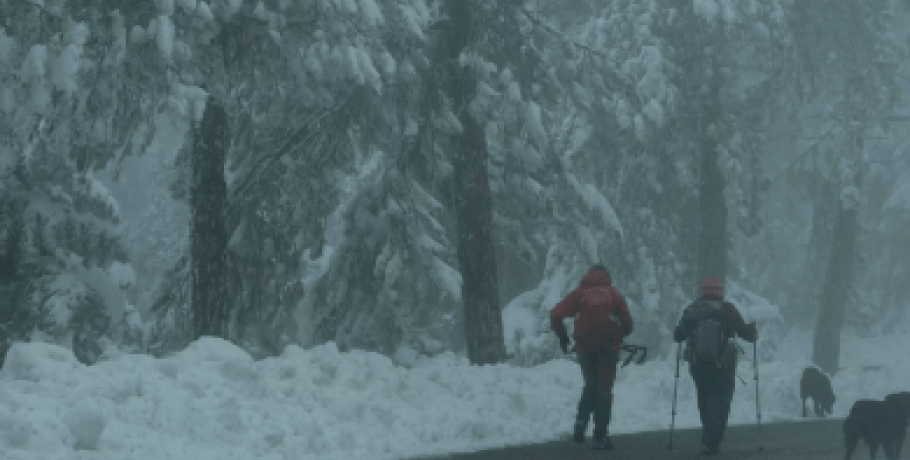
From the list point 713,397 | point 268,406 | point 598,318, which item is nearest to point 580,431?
point 598,318

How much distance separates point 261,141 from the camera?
16375 millimetres

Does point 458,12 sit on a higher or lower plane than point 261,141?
higher

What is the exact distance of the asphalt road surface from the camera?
10273 mm

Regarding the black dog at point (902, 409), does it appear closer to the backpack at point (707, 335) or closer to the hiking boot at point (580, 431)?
the backpack at point (707, 335)

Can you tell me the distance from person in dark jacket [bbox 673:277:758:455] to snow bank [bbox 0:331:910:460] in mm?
1739

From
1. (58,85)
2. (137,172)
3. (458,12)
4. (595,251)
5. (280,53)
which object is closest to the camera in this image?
(58,85)

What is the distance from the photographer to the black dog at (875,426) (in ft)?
35.7

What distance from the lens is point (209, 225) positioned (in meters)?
13.5

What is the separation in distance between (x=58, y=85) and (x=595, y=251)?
394 inches

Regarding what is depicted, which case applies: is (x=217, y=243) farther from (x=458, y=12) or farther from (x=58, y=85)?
(x=458, y=12)

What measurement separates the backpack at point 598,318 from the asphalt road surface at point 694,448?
107 cm

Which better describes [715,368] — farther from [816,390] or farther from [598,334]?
[816,390]

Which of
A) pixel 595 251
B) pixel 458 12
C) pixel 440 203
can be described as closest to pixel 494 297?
pixel 440 203

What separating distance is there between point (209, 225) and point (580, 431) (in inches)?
203
